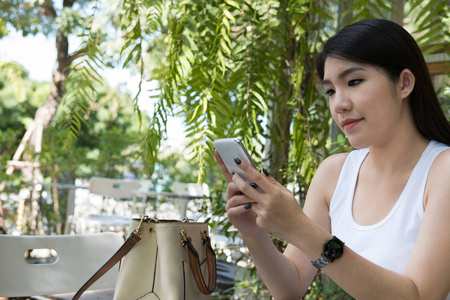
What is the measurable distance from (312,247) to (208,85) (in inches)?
31.8

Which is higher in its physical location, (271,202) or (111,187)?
(271,202)

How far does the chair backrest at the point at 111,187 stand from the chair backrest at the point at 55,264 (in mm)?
4190

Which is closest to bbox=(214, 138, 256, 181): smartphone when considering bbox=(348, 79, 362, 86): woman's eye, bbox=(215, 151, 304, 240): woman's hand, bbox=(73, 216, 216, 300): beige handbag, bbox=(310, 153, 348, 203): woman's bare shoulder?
bbox=(215, 151, 304, 240): woman's hand

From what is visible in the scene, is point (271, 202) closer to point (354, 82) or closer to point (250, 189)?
point (250, 189)

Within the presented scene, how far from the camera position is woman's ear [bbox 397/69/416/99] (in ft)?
3.40

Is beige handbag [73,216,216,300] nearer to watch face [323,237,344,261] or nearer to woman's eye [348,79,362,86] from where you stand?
watch face [323,237,344,261]

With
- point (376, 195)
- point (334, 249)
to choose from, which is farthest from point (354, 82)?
point (334, 249)

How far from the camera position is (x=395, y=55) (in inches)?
39.8

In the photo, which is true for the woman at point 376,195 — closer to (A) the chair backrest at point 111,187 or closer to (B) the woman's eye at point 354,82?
(B) the woman's eye at point 354,82

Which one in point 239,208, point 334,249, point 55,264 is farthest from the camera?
point 55,264

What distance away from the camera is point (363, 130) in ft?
3.29

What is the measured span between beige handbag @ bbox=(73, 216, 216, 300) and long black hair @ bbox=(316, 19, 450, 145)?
481 mm

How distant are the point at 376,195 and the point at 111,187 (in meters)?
4.82

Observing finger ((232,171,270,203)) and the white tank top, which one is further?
the white tank top
